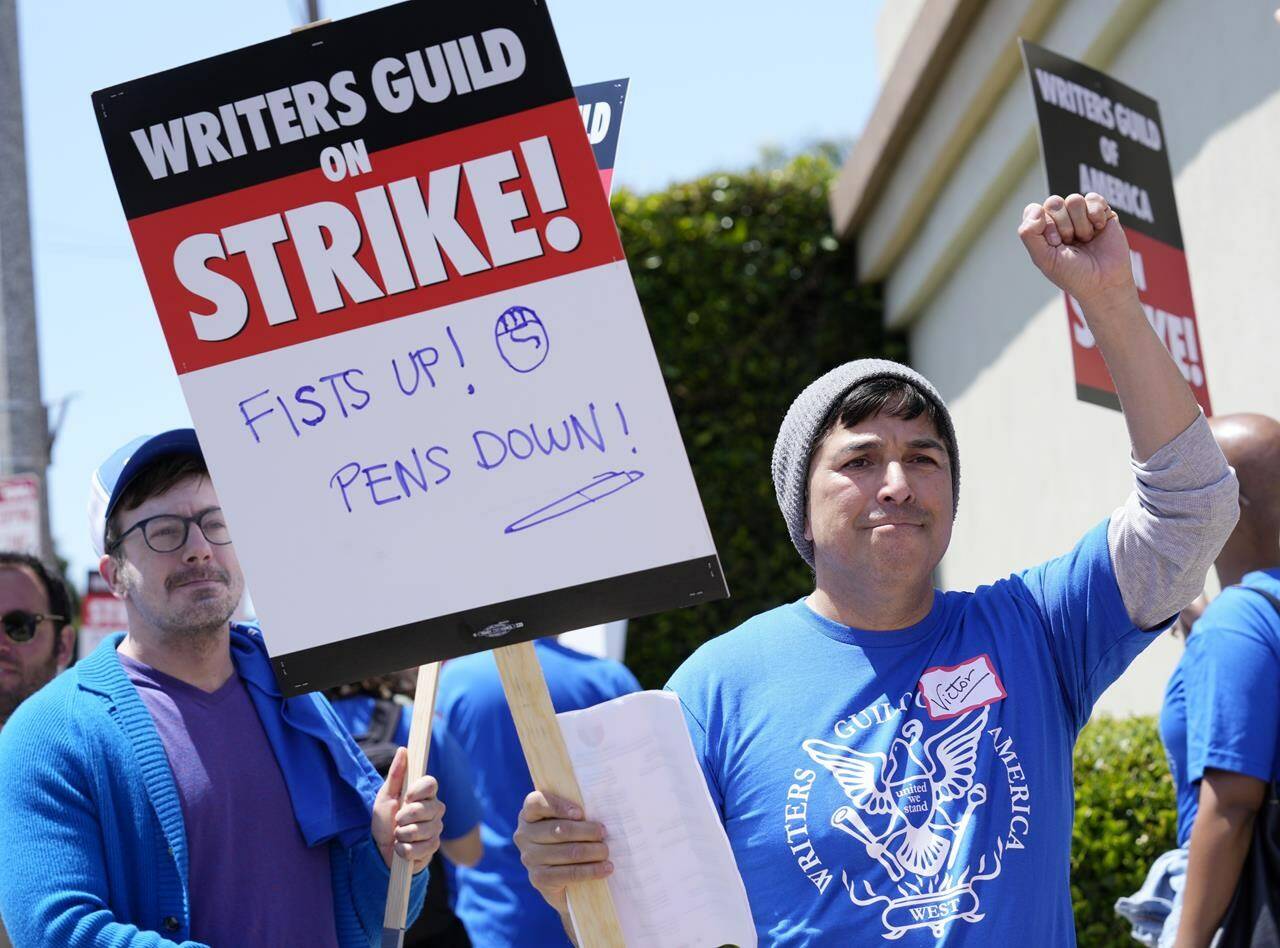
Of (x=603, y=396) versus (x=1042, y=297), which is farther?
(x=1042, y=297)

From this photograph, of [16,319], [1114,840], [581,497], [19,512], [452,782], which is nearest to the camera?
[581,497]

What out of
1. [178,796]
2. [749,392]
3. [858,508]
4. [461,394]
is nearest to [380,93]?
[461,394]

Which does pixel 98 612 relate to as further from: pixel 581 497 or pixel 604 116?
pixel 581 497

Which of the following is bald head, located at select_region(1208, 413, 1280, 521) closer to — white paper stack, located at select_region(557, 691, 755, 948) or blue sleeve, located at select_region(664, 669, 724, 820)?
blue sleeve, located at select_region(664, 669, 724, 820)

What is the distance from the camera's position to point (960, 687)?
2342mm

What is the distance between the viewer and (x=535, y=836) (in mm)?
2080

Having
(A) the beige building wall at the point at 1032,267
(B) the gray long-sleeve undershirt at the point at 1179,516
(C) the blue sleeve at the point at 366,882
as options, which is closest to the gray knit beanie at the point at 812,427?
(B) the gray long-sleeve undershirt at the point at 1179,516

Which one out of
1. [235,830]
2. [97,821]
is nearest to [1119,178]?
[235,830]

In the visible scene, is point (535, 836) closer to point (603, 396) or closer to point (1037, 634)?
point (603, 396)

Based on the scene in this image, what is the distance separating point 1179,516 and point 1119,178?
6.74ft

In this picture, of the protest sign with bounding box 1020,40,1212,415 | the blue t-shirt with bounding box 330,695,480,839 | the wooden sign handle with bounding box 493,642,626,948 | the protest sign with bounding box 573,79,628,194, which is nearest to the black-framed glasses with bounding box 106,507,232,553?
the wooden sign handle with bounding box 493,642,626,948

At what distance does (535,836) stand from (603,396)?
2.08ft

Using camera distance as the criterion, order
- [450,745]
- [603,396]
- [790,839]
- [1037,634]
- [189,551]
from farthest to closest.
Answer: [450,745] → [189,551] → [1037,634] → [790,839] → [603,396]

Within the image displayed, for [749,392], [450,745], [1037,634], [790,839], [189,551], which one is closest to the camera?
[790,839]
